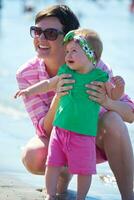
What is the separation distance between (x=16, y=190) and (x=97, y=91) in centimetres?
98

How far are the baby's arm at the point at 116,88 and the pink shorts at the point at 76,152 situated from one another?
330mm

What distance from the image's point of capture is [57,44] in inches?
204

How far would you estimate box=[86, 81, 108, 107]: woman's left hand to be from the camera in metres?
4.73

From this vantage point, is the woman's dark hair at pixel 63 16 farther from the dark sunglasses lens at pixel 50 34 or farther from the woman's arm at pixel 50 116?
the woman's arm at pixel 50 116

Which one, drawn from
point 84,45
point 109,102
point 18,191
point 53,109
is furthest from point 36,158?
point 84,45

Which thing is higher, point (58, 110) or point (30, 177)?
point (58, 110)

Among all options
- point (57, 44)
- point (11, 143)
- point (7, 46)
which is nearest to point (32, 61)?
point (57, 44)

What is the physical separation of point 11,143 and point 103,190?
5.31 feet

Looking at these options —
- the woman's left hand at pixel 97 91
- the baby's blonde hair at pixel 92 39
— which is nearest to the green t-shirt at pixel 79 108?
the woman's left hand at pixel 97 91

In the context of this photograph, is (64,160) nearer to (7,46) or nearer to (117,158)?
(117,158)

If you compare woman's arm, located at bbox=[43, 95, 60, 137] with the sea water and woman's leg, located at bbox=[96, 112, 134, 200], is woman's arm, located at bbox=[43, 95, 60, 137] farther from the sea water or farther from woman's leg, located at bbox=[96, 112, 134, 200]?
the sea water

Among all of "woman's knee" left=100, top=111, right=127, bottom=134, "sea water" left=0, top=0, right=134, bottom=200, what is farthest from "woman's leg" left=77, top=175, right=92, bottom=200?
"sea water" left=0, top=0, right=134, bottom=200

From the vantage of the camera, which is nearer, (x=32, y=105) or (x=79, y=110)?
(x=79, y=110)

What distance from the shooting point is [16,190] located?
17.1 ft
